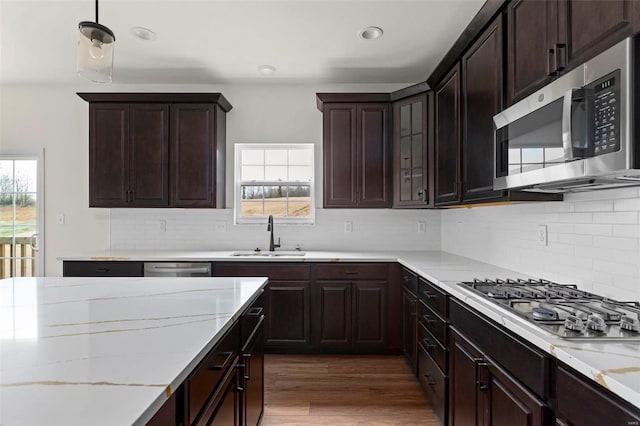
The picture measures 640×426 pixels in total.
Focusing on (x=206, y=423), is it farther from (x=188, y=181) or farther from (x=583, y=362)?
(x=188, y=181)

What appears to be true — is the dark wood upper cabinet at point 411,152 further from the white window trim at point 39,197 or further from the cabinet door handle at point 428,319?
the white window trim at point 39,197

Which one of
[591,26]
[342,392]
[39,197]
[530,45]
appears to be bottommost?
[342,392]

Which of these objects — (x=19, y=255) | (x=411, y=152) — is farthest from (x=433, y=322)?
(x=19, y=255)

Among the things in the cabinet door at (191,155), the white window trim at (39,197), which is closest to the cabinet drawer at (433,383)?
the cabinet door at (191,155)

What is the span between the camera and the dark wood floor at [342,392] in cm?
234

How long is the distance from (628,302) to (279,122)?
130 inches

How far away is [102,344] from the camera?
A: 1.03 meters

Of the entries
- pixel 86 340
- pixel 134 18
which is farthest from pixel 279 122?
pixel 86 340

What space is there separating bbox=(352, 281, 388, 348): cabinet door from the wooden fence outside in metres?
3.55

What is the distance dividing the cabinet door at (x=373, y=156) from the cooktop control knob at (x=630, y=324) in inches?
96.1

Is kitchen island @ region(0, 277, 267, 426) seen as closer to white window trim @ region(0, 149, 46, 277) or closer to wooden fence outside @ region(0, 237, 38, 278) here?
white window trim @ region(0, 149, 46, 277)

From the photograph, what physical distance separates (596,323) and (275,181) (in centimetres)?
327

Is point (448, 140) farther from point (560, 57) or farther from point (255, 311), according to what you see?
point (255, 311)

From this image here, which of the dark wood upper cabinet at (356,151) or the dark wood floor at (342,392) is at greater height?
the dark wood upper cabinet at (356,151)
